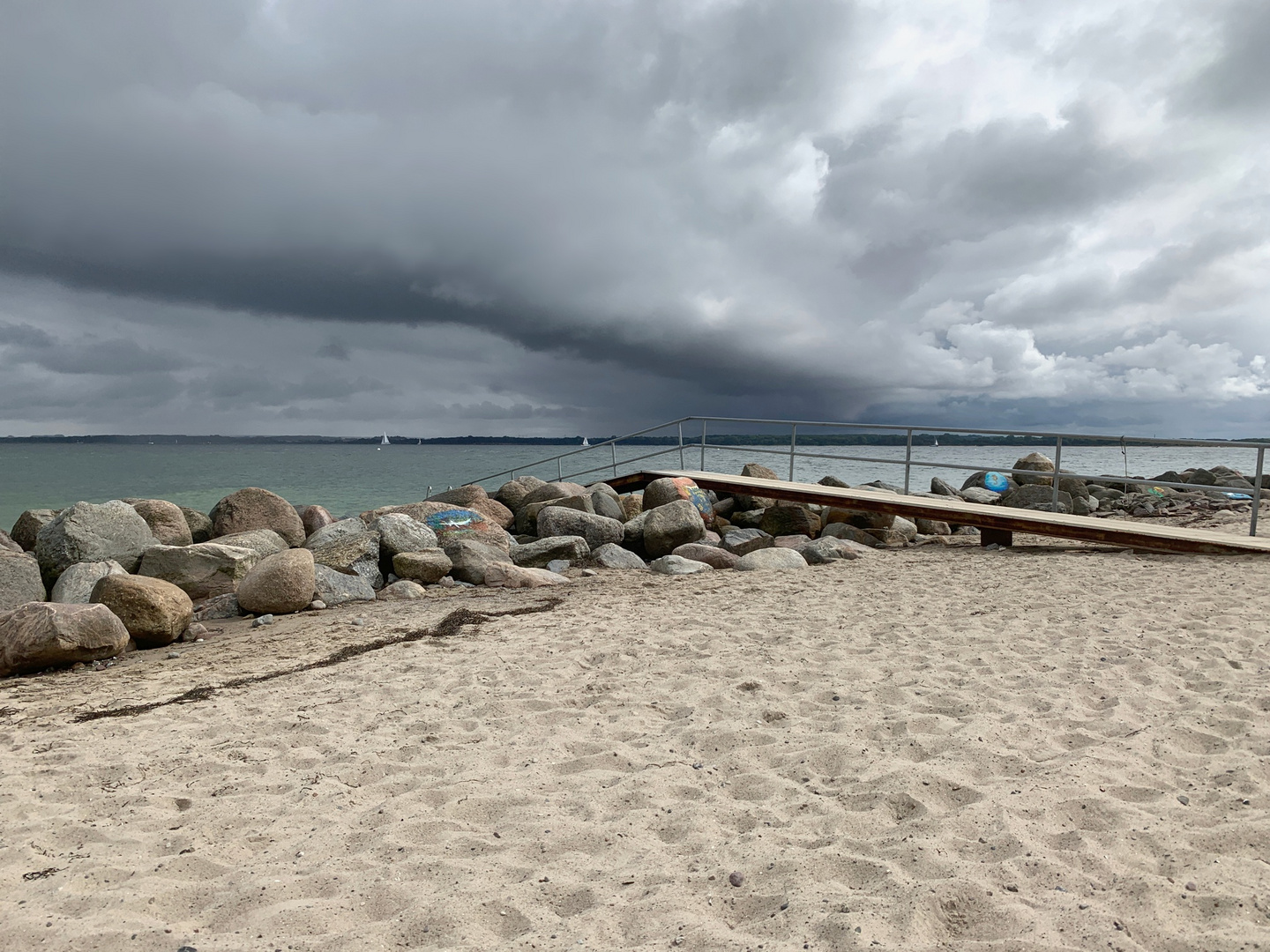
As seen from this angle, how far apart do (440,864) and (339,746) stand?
4.08 ft

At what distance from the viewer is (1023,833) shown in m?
2.32

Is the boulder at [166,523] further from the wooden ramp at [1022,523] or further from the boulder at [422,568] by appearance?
the wooden ramp at [1022,523]

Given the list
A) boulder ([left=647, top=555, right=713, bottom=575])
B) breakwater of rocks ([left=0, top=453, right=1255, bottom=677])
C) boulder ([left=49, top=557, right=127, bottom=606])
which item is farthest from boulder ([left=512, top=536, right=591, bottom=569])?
boulder ([left=49, top=557, right=127, bottom=606])

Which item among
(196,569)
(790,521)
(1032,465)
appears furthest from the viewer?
(1032,465)

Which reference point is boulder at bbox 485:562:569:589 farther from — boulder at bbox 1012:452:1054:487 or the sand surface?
boulder at bbox 1012:452:1054:487

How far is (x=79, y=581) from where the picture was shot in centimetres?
711

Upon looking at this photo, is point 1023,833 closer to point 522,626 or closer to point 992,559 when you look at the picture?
point 522,626

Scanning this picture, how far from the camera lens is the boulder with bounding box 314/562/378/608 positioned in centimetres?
707

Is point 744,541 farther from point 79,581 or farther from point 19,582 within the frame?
point 19,582

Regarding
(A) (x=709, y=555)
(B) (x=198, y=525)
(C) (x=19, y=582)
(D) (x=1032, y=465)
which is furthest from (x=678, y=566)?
(D) (x=1032, y=465)

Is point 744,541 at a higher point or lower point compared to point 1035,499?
lower

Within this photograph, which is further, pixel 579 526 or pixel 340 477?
pixel 340 477

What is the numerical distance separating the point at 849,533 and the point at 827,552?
180 centimetres

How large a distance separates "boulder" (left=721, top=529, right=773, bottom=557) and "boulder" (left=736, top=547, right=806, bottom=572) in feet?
3.70
